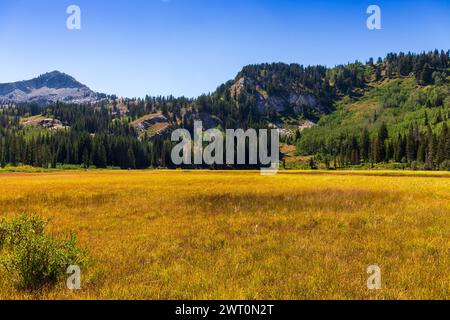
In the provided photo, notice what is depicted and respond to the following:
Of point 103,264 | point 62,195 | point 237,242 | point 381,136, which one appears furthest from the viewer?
point 381,136

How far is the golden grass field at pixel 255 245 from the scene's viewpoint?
9094 mm

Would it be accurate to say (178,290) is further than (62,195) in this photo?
No

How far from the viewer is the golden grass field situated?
9094 millimetres

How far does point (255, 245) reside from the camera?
1420 cm

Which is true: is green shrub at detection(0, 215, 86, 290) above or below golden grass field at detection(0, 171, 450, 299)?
above

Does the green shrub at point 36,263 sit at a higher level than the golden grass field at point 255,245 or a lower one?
higher

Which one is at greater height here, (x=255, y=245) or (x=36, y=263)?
→ (x=36, y=263)

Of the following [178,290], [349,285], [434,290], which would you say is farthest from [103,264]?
[434,290]

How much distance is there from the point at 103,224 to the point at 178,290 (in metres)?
12.0

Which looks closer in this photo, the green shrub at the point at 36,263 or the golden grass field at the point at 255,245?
the golden grass field at the point at 255,245

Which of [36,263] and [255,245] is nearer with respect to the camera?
[36,263]

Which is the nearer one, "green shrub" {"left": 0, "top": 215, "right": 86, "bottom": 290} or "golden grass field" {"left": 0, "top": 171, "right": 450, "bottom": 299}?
"golden grass field" {"left": 0, "top": 171, "right": 450, "bottom": 299}

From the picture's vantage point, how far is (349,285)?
9.39 metres

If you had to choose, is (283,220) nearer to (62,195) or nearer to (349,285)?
(349,285)
